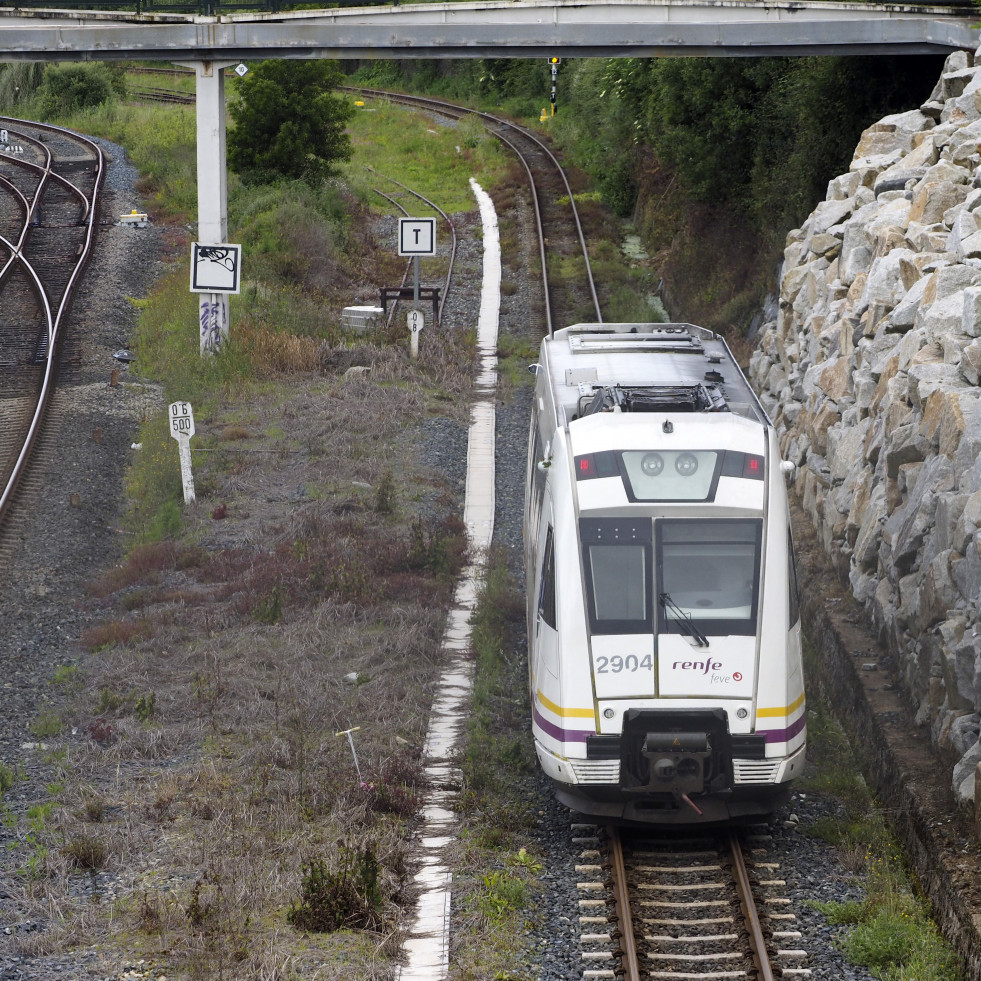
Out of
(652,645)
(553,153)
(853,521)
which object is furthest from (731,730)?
(553,153)

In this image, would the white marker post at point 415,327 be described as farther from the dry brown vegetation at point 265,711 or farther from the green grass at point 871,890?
the green grass at point 871,890

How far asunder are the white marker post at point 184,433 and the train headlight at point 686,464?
8756mm

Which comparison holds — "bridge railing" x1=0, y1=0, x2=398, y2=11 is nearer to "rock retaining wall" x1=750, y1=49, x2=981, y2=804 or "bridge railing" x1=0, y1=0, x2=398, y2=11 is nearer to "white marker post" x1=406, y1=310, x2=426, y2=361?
"white marker post" x1=406, y1=310, x2=426, y2=361

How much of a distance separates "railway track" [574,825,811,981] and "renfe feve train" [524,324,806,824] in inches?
17.5

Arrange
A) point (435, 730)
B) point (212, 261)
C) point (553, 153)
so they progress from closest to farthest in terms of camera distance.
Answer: point (435, 730) → point (212, 261) → point (553, 153)

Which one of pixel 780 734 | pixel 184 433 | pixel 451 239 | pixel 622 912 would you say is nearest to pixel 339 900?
pixel 622 912

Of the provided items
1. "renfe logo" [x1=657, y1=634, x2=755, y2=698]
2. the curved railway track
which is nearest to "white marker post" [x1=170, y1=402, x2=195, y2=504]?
the curved railway track

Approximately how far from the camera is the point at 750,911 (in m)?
9.23

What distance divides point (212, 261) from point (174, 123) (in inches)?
1036

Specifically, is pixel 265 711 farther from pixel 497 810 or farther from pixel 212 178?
pixel 212 178

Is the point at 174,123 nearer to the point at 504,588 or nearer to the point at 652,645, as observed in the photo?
the point at 504,588

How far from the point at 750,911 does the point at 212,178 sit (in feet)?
62.5

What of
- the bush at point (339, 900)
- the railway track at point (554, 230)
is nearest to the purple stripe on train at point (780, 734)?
the bush at point (339, 900)

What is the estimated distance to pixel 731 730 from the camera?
975 centimetres
